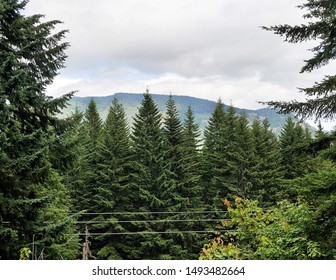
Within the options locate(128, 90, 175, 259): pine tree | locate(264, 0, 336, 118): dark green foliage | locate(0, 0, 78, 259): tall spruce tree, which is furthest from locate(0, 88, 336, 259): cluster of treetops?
locate(264, 0, 336, 118): dark green foliage

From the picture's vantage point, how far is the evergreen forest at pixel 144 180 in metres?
8.33

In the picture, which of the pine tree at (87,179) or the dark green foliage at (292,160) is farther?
the dark green foliage at (292,160)

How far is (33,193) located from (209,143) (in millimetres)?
32502

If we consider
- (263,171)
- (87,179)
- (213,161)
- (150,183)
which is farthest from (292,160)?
(87,179)

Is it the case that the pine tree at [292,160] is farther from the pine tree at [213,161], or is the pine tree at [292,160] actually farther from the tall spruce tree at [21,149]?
the tall spruce tree at [21,149]

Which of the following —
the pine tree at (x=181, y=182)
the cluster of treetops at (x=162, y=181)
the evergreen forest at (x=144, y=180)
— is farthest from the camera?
the pine tree at (x=181, y=182)

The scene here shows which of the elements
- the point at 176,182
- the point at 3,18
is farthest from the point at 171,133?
the point at 3,18

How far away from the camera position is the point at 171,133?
3709 centimetres

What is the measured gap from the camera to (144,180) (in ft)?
111

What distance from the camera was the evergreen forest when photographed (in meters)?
8.33

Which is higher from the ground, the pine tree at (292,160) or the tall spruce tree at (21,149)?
the pine tree at (292,160)

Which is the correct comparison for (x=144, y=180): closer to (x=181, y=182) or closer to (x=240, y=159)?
(x=181, y=182)

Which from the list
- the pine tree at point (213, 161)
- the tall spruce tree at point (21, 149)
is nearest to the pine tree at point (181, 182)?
the pine tree at point (213, 161)

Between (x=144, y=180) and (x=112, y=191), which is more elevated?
(x=144, y=180)
